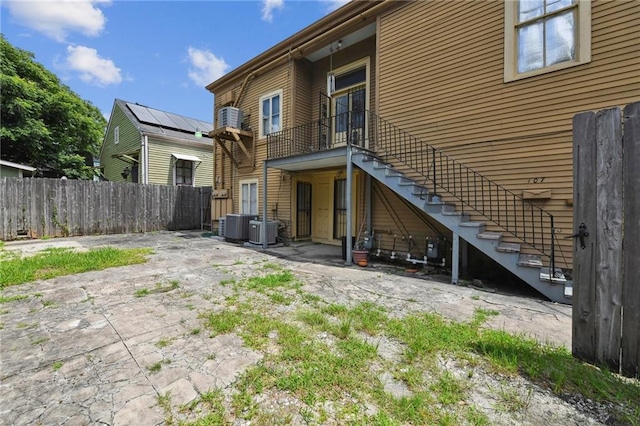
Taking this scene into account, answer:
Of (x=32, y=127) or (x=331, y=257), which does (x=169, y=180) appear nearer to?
(x=32, y=127)

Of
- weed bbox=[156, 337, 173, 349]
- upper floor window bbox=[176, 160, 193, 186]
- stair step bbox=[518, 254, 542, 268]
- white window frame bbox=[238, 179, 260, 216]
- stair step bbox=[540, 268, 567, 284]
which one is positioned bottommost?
weed bbox=[156, 337, 173, 349]

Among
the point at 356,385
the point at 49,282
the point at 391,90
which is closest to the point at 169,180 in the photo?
the point at 49,282

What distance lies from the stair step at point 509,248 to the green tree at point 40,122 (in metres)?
21.1

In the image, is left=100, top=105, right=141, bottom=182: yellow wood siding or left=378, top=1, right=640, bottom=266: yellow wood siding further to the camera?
left=100, top=105, right=141, bottom=182: yellow wood siding

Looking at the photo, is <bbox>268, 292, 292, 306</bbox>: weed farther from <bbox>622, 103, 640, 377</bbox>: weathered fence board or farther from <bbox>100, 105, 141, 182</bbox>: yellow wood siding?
<bbox>100, 105, 141, 182</bbox>: yellow wood siding

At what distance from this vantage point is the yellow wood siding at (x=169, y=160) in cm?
1443

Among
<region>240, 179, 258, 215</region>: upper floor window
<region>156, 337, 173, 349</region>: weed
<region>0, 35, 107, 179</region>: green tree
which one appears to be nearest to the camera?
<region>156, 337, 173, 349</region>: weed

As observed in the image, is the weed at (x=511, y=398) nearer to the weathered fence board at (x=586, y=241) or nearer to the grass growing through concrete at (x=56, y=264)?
the weathered fence board at (x=586, y=241)

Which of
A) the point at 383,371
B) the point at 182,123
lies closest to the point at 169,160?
the point at 182,123

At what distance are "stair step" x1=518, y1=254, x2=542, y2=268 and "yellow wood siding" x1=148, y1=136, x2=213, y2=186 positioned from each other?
52.2 feet

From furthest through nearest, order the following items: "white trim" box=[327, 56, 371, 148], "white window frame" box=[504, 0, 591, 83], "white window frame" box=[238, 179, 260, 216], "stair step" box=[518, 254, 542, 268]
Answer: "white window frame" box=[238, 179, 260, 216] < "white trim" box=[327, 56, 371, 148] < "white window frame" box=[504, 0, 591, 83] < "stair step" box=[518, 254, 542, 268]

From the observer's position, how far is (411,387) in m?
1.96

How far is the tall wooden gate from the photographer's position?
6.29 feet

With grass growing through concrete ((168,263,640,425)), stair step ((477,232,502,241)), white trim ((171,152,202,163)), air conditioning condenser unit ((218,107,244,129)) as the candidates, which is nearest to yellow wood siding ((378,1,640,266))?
stair step ((477,232,502,241))
